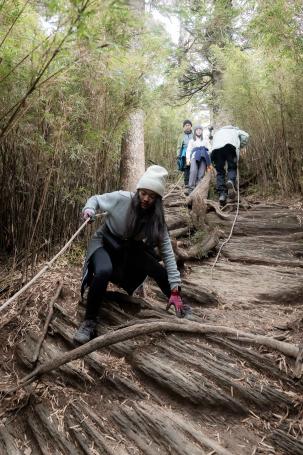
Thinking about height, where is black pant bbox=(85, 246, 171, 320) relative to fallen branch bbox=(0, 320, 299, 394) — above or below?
above

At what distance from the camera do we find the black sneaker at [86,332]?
2.58 m

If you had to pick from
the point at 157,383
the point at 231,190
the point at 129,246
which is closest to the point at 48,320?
the point at 129,246

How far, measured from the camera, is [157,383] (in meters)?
2.31

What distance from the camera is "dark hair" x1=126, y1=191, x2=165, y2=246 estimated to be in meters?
2.67

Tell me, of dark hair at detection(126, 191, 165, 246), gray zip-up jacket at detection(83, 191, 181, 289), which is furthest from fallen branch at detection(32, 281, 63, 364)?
dark hair at detection(126, 191, 165, 246)

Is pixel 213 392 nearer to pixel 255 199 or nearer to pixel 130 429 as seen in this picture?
pixel 130 429

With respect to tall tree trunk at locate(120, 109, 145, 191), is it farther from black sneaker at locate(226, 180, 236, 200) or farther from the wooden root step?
the wooden root step

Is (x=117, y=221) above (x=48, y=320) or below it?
above

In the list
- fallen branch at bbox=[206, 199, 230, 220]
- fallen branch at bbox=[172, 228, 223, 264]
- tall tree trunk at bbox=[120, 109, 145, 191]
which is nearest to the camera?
fallen branch at bbox=[172, 228, 223, 264]

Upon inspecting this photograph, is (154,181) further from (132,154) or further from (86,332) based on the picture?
(132,154)

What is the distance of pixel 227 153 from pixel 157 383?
13.7ft

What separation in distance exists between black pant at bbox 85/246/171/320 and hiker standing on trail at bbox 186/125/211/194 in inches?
150

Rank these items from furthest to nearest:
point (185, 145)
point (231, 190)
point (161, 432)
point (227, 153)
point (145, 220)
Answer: point (185, 145) < point (231, 190) < point (227, 153) < point (145, 220) < point (161, 432)

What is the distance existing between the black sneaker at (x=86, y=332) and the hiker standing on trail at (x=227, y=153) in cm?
363
